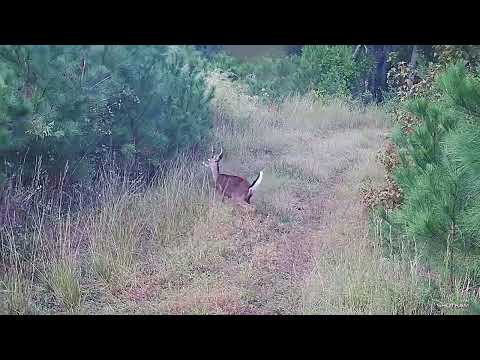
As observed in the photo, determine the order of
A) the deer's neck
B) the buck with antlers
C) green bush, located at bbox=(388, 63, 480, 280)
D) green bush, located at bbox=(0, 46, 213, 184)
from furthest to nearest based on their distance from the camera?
the deer's neck
the buck with antlers
green bush, located at bbox=(0, 46, 213, 184)
green bush, located at bbox=(388, 63, 480, 280)

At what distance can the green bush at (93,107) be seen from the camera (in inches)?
113

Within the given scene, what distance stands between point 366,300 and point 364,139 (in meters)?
1.85

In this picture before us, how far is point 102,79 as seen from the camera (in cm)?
343

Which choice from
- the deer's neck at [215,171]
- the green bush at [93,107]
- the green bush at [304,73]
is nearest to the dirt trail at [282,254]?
the deer's neck at [215,171]

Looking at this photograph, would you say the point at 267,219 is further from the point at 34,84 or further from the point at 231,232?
the point at 34,84

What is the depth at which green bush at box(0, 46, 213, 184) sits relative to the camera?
2.88 m

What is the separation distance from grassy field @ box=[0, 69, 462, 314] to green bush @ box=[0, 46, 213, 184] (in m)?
0.22

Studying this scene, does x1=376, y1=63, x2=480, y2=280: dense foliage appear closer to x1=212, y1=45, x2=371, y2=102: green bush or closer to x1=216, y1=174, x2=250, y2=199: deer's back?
x1=216, y1=174, x2=250, y2=199: deer's back

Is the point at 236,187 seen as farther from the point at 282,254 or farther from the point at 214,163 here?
the point at 282,254

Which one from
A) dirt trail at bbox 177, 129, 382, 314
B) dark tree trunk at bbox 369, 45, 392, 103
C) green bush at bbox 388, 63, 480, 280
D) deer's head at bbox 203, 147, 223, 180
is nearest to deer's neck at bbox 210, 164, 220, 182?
deer's head at bbox 203, 147, 223, 180

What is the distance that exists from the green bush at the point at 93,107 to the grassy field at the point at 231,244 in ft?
0.72

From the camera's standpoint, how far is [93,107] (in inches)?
132

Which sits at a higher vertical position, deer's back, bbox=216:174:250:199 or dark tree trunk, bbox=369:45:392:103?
dark tree trunk, bbox=369:45:392:103
